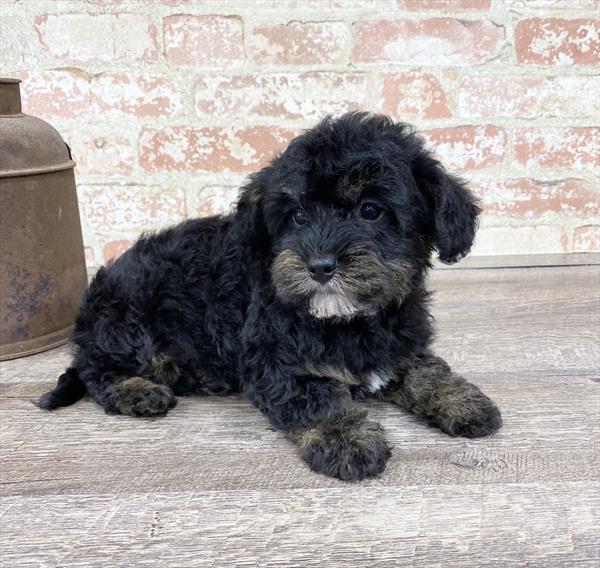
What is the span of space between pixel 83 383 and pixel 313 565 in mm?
1362

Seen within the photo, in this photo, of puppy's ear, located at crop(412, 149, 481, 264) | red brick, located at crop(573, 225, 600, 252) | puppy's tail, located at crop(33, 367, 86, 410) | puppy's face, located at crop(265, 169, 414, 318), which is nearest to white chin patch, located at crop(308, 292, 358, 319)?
puppy's face, located at crop(265, 169, 414, 318)

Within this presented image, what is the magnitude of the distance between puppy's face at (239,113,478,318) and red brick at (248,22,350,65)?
5.88ft

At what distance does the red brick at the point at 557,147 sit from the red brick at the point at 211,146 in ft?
4.57

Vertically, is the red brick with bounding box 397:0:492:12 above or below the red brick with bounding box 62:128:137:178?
above

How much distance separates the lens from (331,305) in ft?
6.82

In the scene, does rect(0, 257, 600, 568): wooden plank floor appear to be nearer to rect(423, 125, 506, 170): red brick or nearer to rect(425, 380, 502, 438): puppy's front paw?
rect(425, 380, 502, 438): puppy's front paw

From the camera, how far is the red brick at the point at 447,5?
3.89 metres

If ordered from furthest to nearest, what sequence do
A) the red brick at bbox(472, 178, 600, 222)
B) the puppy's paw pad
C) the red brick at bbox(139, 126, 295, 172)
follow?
the red brick at bbox(472, 178, 600, 222) < the red brick at bbox(139, 126, 295, 172) < the puppy's paw pad

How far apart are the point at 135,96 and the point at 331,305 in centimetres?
246

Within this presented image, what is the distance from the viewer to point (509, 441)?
2.16m

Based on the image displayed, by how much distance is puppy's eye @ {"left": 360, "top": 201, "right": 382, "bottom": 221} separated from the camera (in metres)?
2.15

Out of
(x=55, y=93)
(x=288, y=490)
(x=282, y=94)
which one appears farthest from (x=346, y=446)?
(x=55, y=93)

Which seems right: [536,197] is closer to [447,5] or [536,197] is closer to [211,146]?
[447,5]

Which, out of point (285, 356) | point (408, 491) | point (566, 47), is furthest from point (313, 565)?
point (566, 47)
